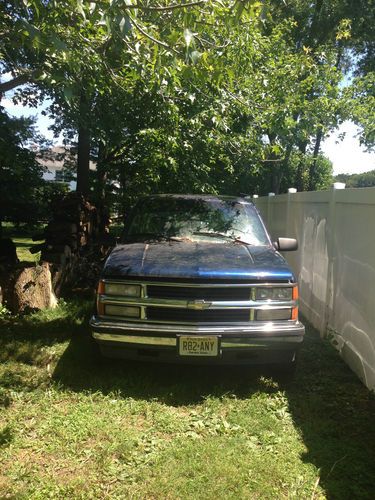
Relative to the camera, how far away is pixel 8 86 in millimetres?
5191

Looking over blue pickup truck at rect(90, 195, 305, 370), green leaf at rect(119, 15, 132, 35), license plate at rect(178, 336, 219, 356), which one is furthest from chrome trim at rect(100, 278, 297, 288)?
green leaf at rect(119, 15, 132, 35)

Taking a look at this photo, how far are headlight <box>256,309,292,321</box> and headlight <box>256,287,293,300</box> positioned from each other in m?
0.11

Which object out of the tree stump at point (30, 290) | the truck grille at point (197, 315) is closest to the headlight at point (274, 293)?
the truck grille at point (197, 315)

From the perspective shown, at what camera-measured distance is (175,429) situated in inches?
138

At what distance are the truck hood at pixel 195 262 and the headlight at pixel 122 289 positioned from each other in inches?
3.3

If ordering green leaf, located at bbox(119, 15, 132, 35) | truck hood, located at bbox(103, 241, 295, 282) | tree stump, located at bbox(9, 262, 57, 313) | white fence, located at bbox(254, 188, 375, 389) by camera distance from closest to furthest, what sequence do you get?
1. green leaf, located at bbox(119, 15, 132, 35)
2. truck hood, located at bbox(103, 241, 295, 282)
3. white fence, located at bbox(254, 188, 375, 389)
4. tree stump, located at bbox(9, 262, 57, 313)

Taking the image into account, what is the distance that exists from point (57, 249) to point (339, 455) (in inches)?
224

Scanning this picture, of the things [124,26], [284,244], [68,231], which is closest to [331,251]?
[284,244]

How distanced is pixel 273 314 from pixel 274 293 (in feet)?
0.61

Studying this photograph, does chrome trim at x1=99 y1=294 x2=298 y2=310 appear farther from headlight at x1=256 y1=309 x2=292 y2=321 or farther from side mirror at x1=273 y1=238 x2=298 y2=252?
side mirror at x1=273 y1=238 x2=298 y2=252

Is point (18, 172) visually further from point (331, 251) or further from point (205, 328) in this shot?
point (331, 251)

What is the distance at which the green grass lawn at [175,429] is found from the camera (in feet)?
9.37

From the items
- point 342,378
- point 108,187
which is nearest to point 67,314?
Answer: point 342,378

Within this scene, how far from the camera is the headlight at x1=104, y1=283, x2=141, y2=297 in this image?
4023mm
